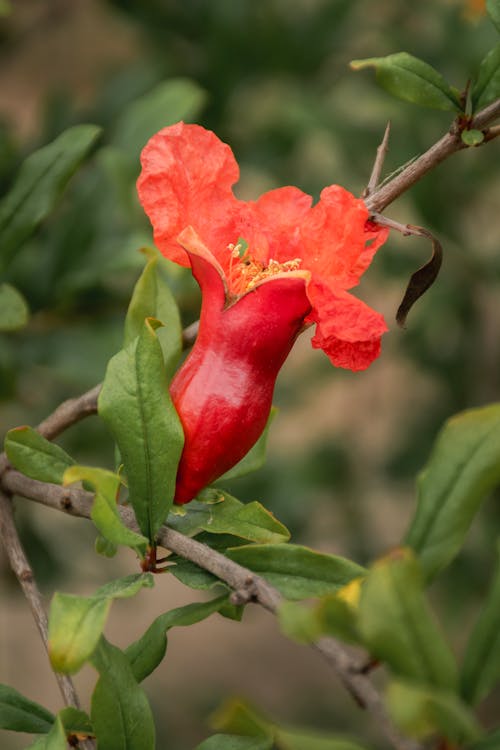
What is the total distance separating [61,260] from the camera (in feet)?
4.36

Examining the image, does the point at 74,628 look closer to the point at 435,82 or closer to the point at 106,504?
the point at 106,504

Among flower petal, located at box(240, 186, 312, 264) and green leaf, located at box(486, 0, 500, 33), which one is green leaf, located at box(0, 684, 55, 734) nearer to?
flower petal, located at box(240, 186, 312, 264)

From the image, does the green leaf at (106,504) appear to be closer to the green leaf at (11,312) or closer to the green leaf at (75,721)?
the green leaf at (75,721)

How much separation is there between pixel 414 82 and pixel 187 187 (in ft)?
0.58

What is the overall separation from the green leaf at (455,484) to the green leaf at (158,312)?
0.25 m

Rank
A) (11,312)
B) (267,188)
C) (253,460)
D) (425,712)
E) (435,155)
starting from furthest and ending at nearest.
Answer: (267,188), (11,312), (253,460), (435,155), (425,712)

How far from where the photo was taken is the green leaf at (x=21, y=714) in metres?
0.71

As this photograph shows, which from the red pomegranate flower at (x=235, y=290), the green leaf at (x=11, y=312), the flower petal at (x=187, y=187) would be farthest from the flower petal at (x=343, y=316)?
the green leaf at (x=11, y=312)

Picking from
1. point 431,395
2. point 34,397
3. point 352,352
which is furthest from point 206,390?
point 431,395

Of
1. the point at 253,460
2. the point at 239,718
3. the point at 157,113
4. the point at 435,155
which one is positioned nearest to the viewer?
the point at 239,718

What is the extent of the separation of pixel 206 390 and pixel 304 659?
86.4 inches

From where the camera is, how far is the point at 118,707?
2.23 ft

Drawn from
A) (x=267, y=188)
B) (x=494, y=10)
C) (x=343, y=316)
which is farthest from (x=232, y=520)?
(x=267, y=188)

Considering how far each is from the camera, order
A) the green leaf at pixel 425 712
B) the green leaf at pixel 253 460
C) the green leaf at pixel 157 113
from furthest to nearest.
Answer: the green leaf at pixel 157 113 < the green leaf at pixel 253 460 < the green leaf at pixel 425 712
